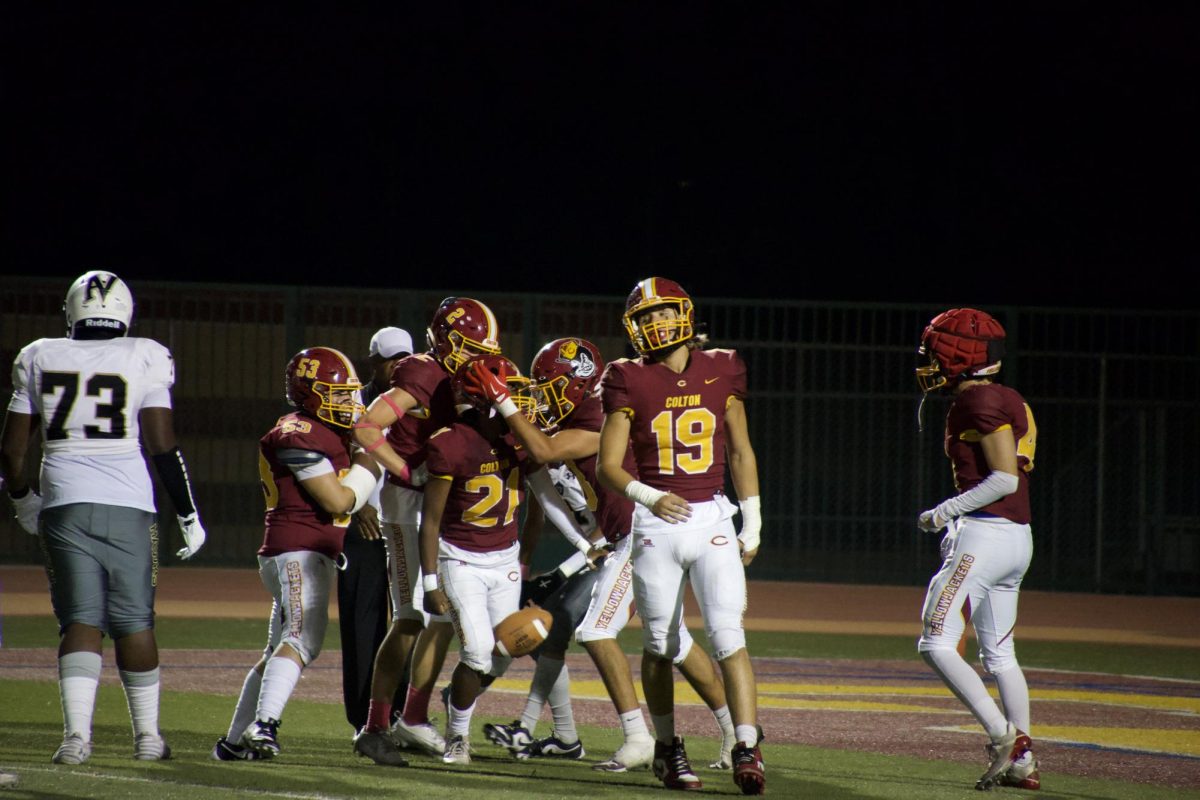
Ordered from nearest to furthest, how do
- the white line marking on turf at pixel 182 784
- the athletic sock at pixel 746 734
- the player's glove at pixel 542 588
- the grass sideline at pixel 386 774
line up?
the white line marking on turf at pixel 182 784 < the grass sideline at pixel 386 774 < the athletic sock at pixel 746 734 < the player's glove at pixel 542 588

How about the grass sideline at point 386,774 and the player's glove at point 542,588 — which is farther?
the player's glove at point 542,588

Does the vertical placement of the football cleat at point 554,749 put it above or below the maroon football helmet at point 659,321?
below

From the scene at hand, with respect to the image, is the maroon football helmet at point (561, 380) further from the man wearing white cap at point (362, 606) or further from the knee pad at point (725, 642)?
the knee pad at point (725, 642)

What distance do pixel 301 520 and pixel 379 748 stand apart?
1111 mm

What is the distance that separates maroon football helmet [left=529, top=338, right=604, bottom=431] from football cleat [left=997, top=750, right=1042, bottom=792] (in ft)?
8.73

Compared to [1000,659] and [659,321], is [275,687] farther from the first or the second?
[1000,659]

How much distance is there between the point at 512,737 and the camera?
304 inches

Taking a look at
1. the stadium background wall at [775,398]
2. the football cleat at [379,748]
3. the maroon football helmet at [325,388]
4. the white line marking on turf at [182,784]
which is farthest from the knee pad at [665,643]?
the stadium background wall at [775,398]

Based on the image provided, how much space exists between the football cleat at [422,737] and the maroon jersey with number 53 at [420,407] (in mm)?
1128

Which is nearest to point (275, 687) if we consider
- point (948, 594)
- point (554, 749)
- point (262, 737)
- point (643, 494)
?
point (262, 737)

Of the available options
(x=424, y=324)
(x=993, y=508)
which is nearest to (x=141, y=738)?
(x=993, y=508)

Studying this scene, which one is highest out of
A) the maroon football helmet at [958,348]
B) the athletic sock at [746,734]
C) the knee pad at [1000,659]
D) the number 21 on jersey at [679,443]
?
the maroon football helmet at [958,348]

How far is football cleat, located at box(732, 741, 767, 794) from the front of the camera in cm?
629

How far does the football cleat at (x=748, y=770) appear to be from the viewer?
6.29m
